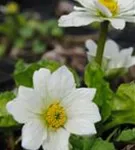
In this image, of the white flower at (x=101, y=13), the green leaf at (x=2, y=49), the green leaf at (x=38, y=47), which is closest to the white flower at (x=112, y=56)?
the white flower at (x=101, y=13)

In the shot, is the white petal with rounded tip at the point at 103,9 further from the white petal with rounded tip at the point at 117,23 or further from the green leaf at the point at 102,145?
the green leaf at the point at 102,145

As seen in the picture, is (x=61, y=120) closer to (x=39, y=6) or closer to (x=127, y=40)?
(x=127, y=40)

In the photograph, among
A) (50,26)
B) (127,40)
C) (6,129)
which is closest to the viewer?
(6,129)

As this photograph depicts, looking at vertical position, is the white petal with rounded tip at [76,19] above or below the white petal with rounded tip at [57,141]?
above

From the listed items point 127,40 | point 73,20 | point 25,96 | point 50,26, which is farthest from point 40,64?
point 50,26

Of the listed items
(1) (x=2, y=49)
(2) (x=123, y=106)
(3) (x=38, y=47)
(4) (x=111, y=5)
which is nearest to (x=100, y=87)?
(2) (x=123, y=106)
